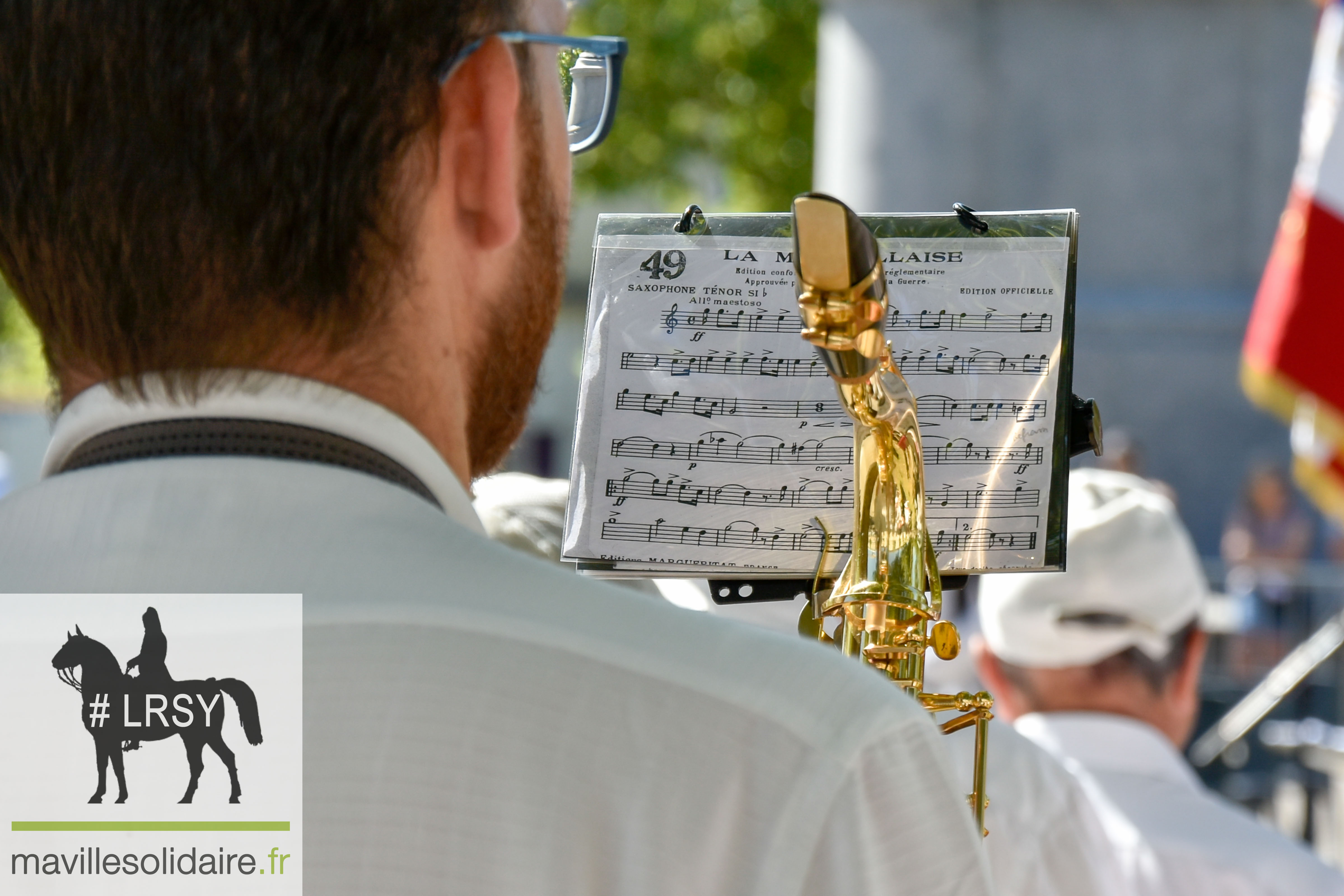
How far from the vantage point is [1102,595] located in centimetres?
278

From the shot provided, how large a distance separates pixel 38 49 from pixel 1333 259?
480 centimetres

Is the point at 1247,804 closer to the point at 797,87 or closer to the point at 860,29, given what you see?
the point at 860,29

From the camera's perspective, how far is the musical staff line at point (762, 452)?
136 centimetres

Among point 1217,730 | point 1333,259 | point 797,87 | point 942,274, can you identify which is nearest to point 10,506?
point 942,274

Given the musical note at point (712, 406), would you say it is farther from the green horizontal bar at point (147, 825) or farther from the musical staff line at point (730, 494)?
the green horizontal bar at point (147, 825)

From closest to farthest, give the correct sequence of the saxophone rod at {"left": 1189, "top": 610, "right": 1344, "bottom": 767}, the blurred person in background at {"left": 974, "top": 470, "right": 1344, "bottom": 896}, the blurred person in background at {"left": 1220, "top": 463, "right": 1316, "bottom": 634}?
the blurred person in background at {"left": 974, "top": 470, "right": 1344, "bottom": 896} < the saxophone rod at {"left": 1189, "top": 610, "right": 1344, "bottom": 767} < the blurred person in background at {"left": 1220, "top": 463, "right": 1316, "bottom": 634}

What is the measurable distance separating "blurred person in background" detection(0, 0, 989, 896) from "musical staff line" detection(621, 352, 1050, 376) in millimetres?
308

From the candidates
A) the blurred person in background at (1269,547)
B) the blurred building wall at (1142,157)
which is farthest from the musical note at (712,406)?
the blurred building wall at (1142,157)

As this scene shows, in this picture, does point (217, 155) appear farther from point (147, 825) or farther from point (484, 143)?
point (147, 825)

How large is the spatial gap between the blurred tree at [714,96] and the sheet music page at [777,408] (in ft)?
43.2

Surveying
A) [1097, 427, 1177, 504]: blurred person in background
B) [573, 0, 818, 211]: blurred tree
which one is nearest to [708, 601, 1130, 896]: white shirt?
[1097, 427, 1177, 504]: blurred person in background

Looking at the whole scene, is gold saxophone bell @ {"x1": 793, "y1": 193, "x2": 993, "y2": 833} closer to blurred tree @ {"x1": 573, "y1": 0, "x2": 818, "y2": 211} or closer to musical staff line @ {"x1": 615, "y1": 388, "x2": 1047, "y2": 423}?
musical staff line @ {"x1": 615, "y1": 388, "x2": 1047, "y2": 423}

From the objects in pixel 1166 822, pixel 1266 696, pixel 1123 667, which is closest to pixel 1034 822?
pixel 1166 822

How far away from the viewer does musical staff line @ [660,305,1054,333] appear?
138 cm
